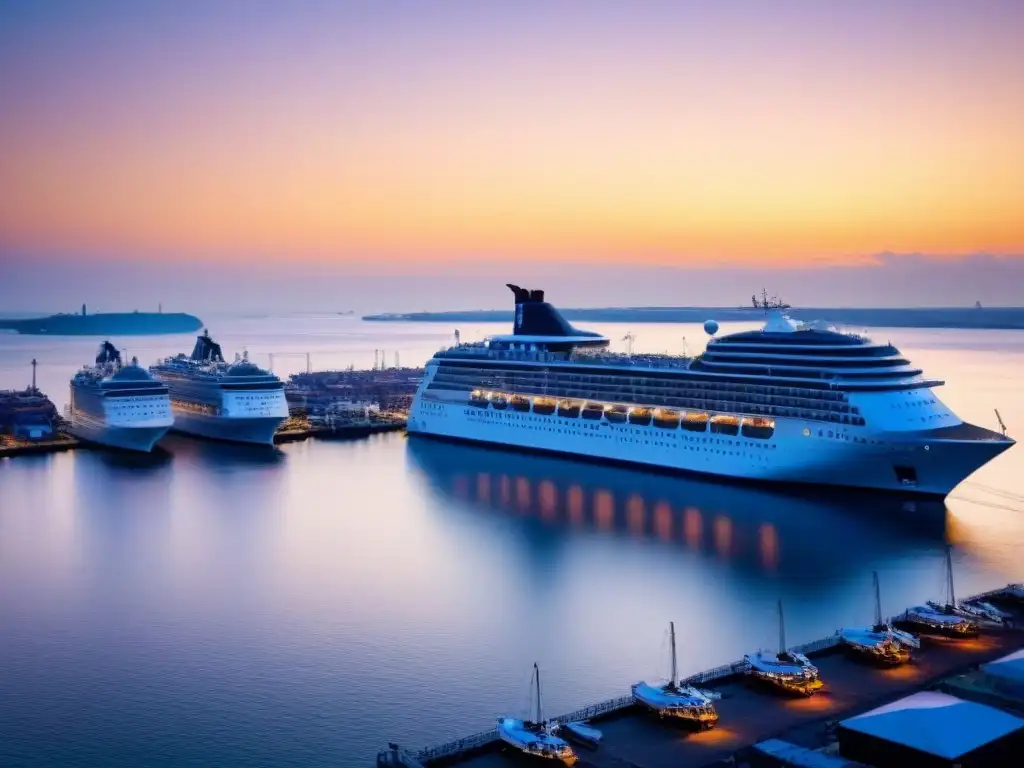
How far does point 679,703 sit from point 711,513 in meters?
12.0

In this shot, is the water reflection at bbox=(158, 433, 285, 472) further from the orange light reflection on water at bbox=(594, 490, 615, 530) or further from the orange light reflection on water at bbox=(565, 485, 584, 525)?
the orange light reflection on water at bbox=(594, 490, 615, 530)

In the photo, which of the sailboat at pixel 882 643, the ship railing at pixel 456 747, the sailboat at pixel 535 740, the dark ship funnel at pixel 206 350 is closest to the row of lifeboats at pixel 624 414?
the sailboat at pixel 882 643

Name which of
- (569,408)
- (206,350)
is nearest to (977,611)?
(569,408)

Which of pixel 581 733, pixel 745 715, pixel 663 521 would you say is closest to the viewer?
pixel 581 733

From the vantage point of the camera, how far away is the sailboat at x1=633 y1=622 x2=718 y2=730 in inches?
439

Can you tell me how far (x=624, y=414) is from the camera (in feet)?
96.4

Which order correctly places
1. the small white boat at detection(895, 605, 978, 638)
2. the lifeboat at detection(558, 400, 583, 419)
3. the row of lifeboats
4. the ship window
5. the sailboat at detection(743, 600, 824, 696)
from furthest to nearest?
the lifeboat at detection(558, 400, 583, 419) < the row of lifeboats < the ship window < the small white boat at detection(895, 605, 978, 638) < the sailboat at detection(743, 600, 824, 696)

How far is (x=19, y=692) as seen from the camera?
525 inches

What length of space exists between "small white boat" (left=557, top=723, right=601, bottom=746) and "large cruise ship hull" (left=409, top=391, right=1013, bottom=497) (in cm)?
1432

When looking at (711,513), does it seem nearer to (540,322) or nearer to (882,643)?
(882,643)

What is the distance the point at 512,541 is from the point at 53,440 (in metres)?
22.4

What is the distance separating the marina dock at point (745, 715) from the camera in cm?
1055

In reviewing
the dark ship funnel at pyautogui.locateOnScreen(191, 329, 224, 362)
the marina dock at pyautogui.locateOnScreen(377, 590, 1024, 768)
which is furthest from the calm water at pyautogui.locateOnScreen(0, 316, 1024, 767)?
the dark ship funnel at pyautogui.locateOnScreen(191, 329, 224, 362)

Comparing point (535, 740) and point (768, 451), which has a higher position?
point (768, 451)
